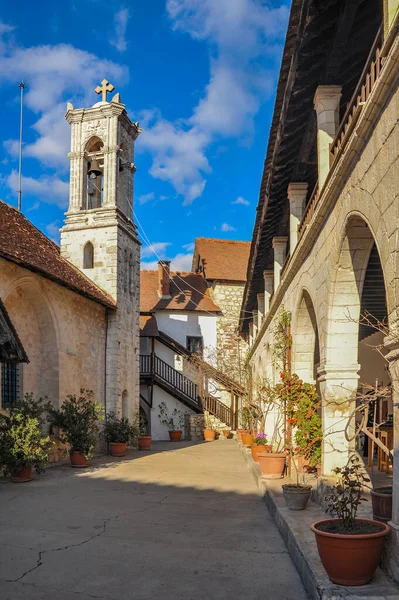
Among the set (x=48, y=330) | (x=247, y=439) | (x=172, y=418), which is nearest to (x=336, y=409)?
(x=48, y=330)

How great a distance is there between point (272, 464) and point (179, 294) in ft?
67.6

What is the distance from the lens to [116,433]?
59.5 ft

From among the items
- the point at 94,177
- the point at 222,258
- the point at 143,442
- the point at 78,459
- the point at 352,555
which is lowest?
the point at 143,442

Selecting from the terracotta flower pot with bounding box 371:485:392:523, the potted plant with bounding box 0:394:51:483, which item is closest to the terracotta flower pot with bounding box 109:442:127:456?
the potted plant with bounding box 0:394:51:483

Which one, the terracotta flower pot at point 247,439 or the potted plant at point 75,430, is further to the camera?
the terracotta flower pot at point 247,439

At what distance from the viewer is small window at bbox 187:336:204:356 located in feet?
97.7

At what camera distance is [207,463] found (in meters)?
16.0

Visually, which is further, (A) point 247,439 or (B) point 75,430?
(A) point 247,439

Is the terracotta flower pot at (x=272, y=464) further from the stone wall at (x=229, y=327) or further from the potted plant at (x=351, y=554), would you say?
the stone wall at (x=229, y=327)

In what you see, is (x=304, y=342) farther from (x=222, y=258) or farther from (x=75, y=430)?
(x=222, y=258)

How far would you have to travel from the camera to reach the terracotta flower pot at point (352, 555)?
15.0ft

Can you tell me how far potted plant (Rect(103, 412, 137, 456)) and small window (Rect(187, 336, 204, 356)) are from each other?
11181 millimetres

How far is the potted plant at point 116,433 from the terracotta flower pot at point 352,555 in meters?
13.5

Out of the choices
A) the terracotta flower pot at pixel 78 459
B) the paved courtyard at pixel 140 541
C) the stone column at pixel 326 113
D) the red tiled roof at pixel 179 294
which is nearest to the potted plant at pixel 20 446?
the paved courtyard at pixel 140 541
